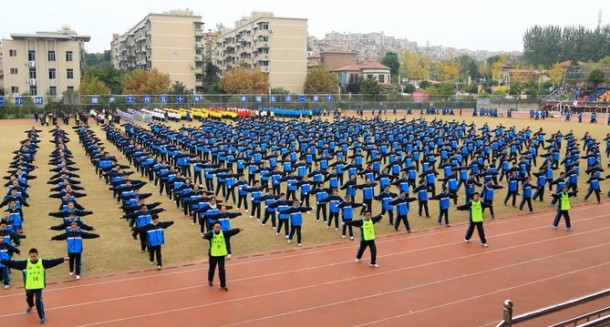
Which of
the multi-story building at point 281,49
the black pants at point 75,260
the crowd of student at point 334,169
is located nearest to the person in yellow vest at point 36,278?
the black pants at point 75,260

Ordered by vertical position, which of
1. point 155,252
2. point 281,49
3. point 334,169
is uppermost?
point 281,49

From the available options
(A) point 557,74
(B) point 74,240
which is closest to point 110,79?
(B) point 74,240

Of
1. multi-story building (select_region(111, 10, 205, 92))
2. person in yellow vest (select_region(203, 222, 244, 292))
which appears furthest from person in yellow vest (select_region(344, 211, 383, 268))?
multi-story building (select_region(111, 10, 205, 92))

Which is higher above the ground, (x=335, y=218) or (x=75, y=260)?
(x=335, y=218)

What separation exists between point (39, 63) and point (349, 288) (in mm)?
59259

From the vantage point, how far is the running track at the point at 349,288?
1023 centimetres

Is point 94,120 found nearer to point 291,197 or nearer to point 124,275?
point 291,197

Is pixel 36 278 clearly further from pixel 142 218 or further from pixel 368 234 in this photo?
pixel 368 234

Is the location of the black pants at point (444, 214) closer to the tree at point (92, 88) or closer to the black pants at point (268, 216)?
the black pants at point (268, 216)

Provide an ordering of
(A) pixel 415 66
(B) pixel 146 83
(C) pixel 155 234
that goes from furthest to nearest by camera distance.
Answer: (A) pixel 415 66 → (B) pixel 146 83 → (C) pixel 155 234

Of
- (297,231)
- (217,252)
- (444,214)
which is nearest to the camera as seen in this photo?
(217,252)

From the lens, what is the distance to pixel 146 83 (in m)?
60.3

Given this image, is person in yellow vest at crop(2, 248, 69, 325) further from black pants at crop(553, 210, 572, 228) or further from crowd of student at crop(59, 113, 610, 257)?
black pants at crop(553, 210, 572, 228)

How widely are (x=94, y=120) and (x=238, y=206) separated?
1380 inches
